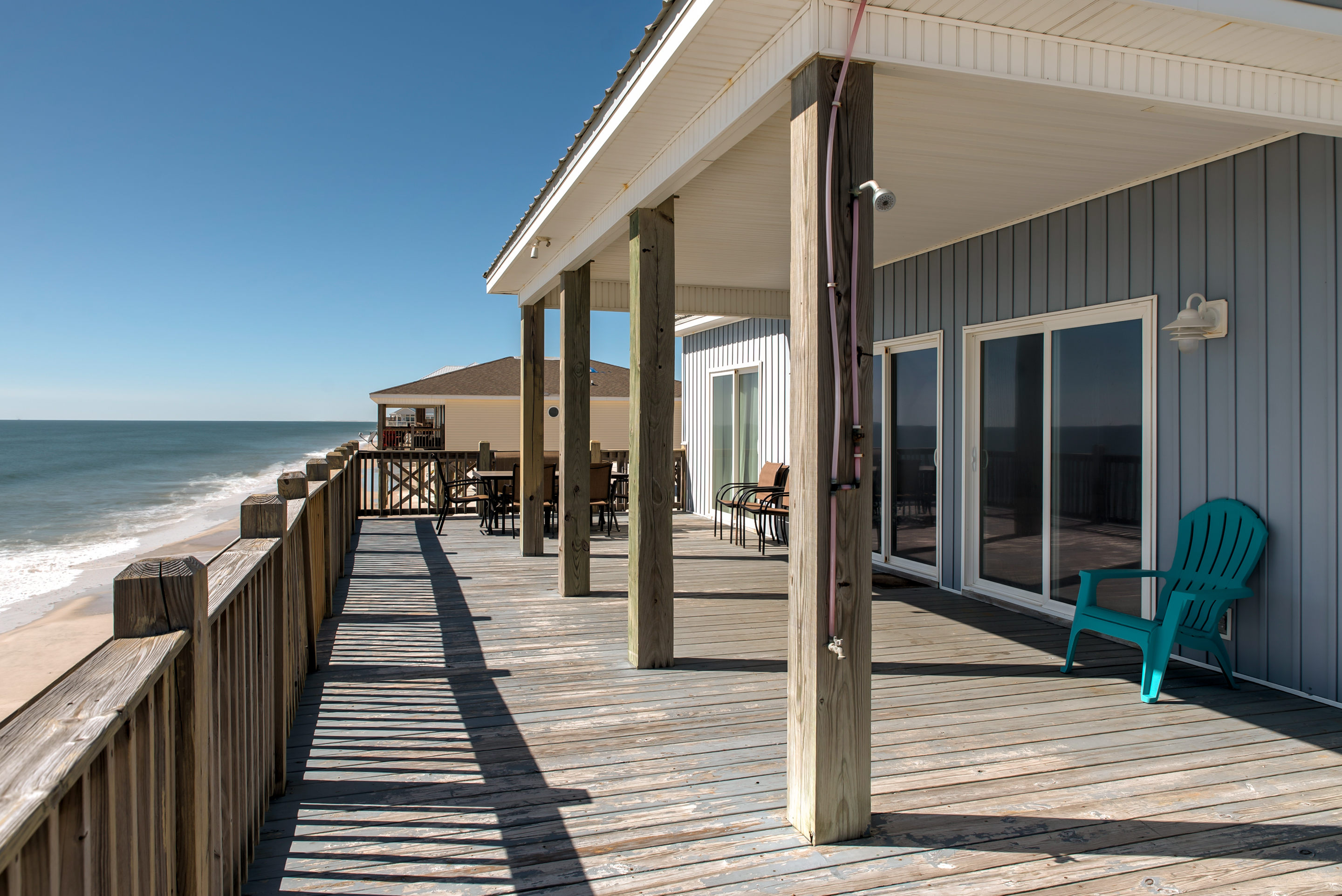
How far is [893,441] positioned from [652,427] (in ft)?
11.1

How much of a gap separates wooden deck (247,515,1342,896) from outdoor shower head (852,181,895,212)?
6.12 feet

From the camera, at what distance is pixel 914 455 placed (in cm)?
650

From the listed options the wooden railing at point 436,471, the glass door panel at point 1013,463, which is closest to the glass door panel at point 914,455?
the glass door panel at point 1013,463

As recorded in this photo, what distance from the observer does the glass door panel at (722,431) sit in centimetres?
1044

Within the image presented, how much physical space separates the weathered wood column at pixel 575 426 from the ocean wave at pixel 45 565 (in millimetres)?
8954

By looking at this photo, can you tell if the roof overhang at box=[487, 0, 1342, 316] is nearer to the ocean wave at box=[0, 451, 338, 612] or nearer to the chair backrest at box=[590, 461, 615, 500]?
the chair backrest at box=[590, 461, 615, 500]

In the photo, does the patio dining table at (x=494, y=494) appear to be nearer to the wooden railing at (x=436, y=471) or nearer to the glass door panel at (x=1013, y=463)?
the wooden railing at (x=436, y=471)

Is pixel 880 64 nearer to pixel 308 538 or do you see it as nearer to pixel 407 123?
pixel 308 538

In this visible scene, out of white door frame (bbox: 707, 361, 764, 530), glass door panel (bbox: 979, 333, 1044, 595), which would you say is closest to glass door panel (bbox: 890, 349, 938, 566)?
glass door panel (bbox: 979, 333, 1044, 595)

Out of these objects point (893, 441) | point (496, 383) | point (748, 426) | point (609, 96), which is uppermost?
point (496, 383)

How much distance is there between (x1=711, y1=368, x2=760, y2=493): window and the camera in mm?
9719

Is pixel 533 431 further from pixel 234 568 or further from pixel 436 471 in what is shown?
pixel 234 568

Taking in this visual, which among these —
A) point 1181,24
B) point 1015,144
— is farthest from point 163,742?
point 1015,144

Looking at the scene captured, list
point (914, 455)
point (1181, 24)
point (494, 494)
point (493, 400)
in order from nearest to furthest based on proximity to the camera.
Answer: point (1181, 24)
point (914, 455)
point (494, 494)
point (493, 400)
